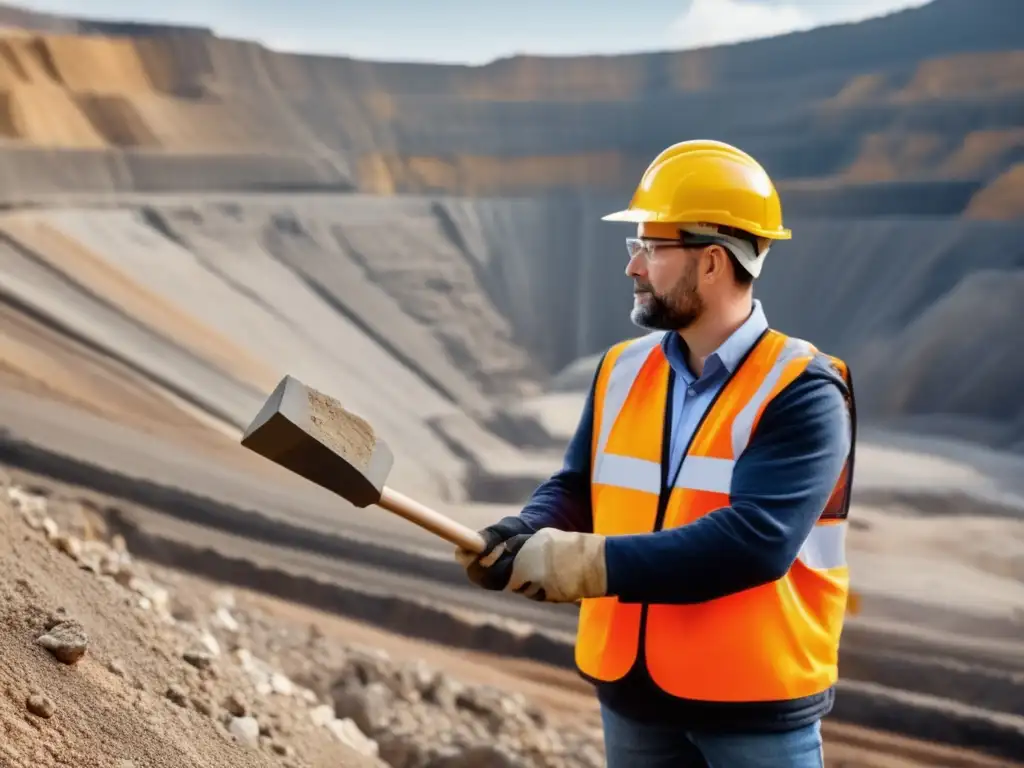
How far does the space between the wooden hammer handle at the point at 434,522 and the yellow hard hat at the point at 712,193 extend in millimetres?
854

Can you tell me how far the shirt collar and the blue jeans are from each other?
81 cm

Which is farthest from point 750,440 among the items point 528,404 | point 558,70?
point 558,70

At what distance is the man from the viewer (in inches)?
87.2

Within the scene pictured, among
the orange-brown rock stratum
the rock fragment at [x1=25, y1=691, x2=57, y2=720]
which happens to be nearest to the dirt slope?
the rock fragment at [x1=25, y1=691, x2=57, y2=720]

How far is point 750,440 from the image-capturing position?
2.30 metres

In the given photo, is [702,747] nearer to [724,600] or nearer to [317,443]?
[724,600]

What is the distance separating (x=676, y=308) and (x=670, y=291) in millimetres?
42

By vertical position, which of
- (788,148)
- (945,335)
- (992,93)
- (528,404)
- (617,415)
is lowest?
(617,415)

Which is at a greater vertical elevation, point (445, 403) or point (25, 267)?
point (445, 403)

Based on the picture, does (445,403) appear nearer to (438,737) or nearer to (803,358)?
(438,737)

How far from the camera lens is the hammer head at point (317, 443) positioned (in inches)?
89.8

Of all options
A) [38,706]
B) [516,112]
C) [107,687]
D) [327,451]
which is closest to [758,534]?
[327,451]

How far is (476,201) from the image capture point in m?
27.4

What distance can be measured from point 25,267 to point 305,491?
540 cm
